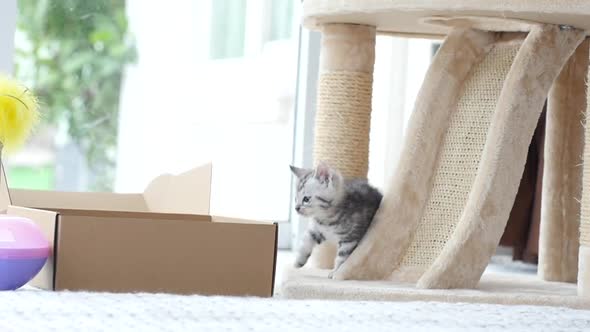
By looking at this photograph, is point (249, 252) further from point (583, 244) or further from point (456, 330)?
point (583, 244)

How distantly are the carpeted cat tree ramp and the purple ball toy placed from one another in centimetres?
49

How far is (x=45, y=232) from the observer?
1.50 metres

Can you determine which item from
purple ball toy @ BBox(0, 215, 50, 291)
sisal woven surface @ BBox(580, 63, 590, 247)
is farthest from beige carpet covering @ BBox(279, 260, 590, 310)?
purple ball toy @ BBox(0, 215, 50, 291)

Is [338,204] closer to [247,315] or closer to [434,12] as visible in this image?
[434,12]

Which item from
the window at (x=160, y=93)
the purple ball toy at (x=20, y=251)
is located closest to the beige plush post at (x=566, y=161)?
the window at (x=160, y=93)

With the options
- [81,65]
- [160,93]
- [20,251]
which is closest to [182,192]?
[20,251]

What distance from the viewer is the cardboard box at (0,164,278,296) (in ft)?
4.72

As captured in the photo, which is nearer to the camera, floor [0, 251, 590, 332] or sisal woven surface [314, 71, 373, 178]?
floor [0, 251, 590, 332]

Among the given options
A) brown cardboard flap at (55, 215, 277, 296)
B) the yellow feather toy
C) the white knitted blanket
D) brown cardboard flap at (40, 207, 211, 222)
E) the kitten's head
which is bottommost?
the white knitted blanket

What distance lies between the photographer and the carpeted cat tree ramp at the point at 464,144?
1754mm

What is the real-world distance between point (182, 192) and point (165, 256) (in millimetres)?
327

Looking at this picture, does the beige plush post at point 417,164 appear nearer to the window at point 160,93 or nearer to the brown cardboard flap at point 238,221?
the brown cardboard flap at point 238,221

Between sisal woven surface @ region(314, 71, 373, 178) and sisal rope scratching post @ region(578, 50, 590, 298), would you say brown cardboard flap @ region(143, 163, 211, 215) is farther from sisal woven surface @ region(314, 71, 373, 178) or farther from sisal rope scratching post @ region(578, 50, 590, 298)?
sisal rope scratching post @ region(578, 50, 590, 298)

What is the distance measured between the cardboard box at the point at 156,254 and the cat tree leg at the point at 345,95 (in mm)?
551
